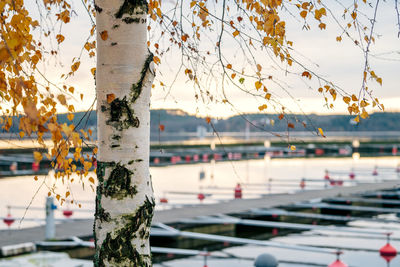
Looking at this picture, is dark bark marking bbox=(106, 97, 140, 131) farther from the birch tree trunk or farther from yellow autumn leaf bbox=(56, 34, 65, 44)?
yellow autumn leaf bbox=(56, 34, 65, 44)

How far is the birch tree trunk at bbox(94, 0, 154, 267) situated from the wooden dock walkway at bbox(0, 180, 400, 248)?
469 cm

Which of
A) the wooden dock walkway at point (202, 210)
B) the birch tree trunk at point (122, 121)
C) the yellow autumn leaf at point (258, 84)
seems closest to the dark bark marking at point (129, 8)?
the birch tree trunk at point (122, 121)

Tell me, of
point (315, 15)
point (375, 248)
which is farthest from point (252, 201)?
point (315, 15)

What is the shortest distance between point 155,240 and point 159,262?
1.54 meters

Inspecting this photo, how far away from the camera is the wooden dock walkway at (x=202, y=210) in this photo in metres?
12.7

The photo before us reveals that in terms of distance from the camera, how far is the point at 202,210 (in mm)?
16562

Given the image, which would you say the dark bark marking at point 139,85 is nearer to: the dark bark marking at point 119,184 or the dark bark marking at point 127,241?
the dark bark marking at point 119,184

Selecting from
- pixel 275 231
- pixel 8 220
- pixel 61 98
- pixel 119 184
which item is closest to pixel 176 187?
pixel 275 231

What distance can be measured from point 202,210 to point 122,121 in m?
13.3

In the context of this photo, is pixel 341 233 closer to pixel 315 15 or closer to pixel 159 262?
pixel 159 262

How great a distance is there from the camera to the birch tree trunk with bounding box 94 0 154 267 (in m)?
3.44

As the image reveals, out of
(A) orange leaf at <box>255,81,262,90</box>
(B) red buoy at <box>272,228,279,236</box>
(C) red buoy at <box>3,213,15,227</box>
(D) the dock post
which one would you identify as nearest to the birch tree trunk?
(A) orange leaf at <box>255,81,262,90</box>

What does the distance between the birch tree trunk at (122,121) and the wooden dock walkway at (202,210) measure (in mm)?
4687

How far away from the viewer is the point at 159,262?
41.5 feet
